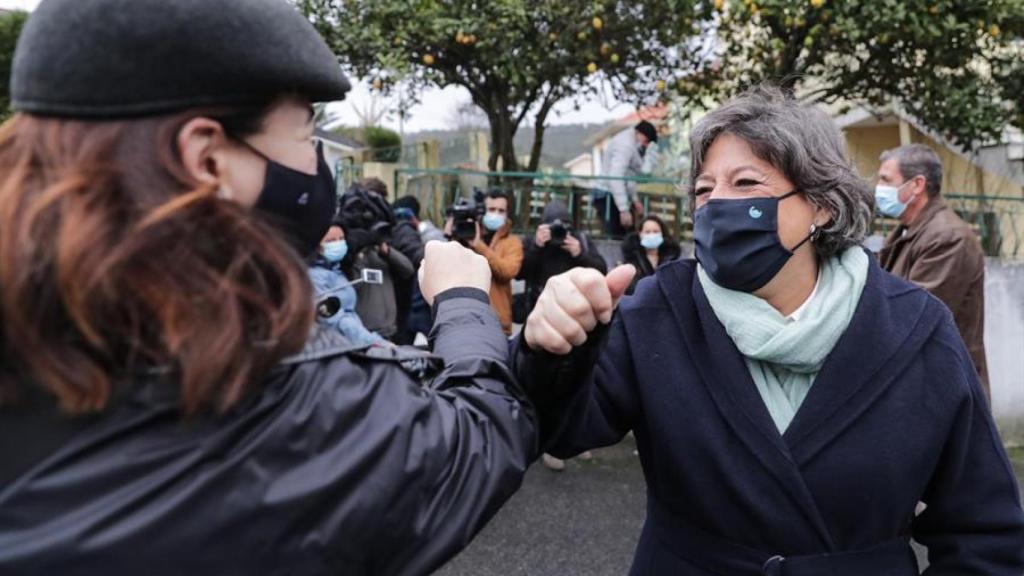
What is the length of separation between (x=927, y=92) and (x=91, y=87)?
6393 millimetres

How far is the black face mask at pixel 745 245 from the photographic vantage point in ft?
5.82

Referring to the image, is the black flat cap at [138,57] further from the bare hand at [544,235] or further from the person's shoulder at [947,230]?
the bare hand at [544,235]

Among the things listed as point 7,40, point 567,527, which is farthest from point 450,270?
point 7,40

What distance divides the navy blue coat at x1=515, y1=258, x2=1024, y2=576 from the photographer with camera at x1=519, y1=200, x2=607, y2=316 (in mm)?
3502

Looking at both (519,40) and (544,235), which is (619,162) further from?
(544,235)

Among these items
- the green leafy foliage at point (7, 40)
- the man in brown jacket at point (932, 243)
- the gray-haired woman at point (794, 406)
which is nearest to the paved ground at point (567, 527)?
the man in brown jacket at point (932, 243)

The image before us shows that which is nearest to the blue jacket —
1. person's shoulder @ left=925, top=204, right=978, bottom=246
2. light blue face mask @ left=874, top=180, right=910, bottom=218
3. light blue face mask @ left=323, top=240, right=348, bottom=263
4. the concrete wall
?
light blue face mask @ left=323, top=240, right=348, bottom=263

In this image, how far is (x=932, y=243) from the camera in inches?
156

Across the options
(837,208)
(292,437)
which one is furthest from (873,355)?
(292,437)

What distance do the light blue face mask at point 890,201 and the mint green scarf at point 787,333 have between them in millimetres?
2634

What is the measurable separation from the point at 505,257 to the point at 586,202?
1.64m

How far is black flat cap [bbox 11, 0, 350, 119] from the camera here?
0.81 meters

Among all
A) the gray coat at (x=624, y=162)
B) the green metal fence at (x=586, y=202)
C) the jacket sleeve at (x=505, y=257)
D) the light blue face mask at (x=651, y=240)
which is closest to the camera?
the jacket sleeve at (x=505, y=257)

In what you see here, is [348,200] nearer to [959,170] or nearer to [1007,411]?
[1007,411]
